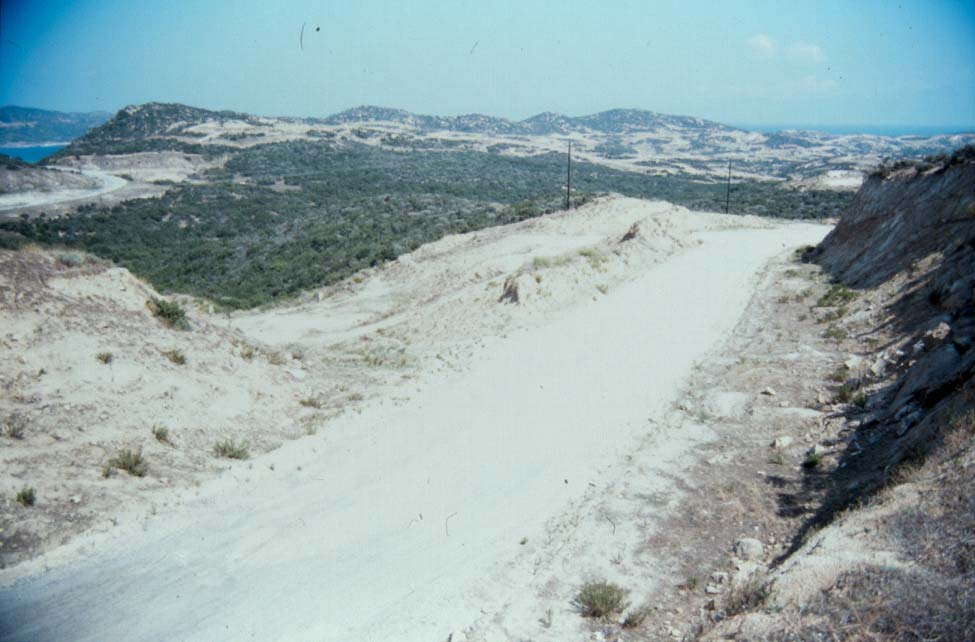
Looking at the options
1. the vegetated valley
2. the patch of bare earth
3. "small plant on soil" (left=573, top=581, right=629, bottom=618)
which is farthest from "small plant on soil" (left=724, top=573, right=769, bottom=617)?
the vegetated valley

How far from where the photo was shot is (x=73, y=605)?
567cm

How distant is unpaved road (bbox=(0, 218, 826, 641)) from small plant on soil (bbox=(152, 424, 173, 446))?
1.19m

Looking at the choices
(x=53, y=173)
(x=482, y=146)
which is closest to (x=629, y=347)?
(x=53, y=173)

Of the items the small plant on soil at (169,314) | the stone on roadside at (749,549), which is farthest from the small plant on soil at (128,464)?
the stone on roadside at (749,549)

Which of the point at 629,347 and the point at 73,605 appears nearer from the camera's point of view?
the point at 73,605

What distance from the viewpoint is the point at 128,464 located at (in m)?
7.68

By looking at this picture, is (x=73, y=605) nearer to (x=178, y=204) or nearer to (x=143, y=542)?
(x=143, y=542)

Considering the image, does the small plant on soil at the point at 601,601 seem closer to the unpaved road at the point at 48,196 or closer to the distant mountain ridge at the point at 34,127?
the unpaved road at the point at 48,196

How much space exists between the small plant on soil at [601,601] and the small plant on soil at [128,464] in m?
5.75

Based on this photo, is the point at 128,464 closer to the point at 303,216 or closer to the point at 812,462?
the point at 812,462

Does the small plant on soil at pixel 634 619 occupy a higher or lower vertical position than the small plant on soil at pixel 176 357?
lower

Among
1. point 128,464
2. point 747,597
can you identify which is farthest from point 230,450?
point 747,597

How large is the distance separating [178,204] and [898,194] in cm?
5812

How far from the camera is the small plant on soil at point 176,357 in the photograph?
10.2 meters
